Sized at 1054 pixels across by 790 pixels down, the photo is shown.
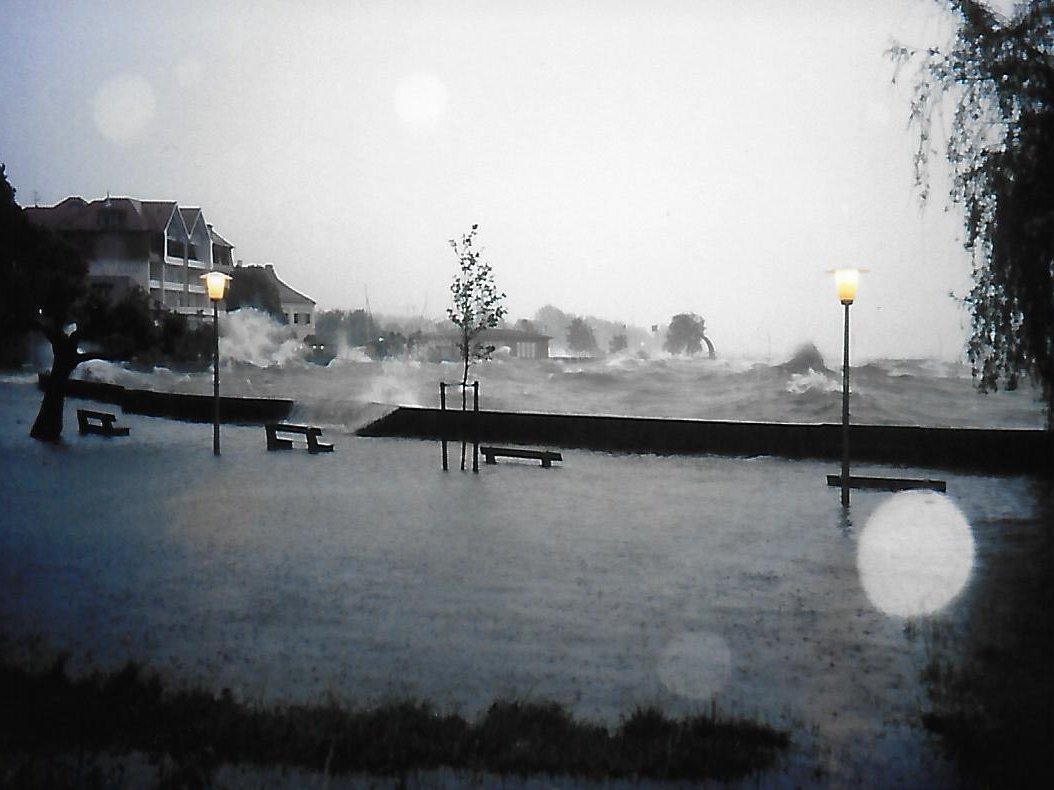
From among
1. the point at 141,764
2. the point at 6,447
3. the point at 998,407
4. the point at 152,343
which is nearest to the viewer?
the point at 141,764

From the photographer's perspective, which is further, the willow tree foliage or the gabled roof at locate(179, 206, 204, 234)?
the gabled roof at locate(179, 206, 204, 234)

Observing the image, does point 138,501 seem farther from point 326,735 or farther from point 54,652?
point 326,735

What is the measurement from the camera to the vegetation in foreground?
5602 mm

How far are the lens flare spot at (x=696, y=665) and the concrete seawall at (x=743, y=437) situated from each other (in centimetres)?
1549

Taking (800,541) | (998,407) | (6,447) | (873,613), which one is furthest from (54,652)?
(998,407)

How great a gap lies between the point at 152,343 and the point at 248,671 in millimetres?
23833

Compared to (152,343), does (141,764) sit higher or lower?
lower

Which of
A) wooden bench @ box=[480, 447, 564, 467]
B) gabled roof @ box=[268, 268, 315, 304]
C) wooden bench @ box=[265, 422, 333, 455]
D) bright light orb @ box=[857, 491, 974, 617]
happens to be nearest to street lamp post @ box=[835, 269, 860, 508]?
bright light orb @ box=[857, 491, 974, 617]

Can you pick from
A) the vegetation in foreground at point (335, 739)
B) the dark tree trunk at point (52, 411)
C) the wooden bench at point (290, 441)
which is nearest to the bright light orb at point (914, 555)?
the vegetation in foreground at point (335, 739)

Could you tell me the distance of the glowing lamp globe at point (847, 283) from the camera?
17922 mm

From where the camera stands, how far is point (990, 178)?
14.8 metres

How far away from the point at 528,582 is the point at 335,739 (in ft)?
17.3

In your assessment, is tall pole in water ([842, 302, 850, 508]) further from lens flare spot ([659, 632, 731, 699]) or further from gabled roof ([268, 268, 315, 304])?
gabled roof ([268, 268, 315, 304])

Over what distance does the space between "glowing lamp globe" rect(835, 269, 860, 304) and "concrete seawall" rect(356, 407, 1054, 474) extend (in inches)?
283
